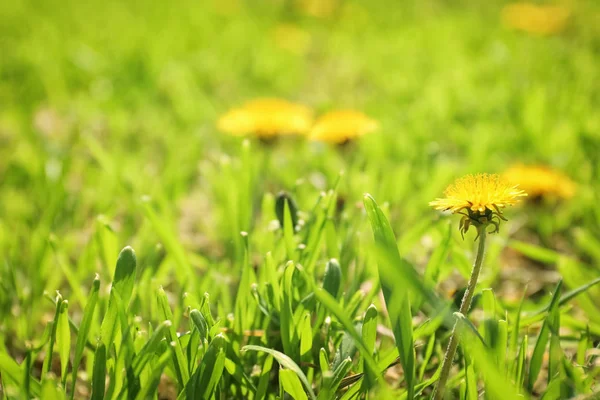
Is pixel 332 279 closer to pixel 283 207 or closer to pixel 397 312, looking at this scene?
pixel 397 312

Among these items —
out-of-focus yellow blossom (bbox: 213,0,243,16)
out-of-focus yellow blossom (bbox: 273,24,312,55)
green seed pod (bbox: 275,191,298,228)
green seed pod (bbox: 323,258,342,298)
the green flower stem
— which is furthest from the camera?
out-of-focus yellow blossom (bbox: 213,0,243,16)

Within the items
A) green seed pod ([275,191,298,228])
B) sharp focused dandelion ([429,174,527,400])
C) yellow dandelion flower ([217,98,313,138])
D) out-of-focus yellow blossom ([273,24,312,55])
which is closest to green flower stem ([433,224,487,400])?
sharp focused dandelion ([429,174,527,400])

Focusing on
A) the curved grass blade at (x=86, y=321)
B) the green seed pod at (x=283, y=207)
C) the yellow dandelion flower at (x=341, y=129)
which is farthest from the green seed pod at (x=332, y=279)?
the yellow dandelion flower at (x=341, y=129)

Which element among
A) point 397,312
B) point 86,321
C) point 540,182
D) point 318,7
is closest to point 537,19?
point 318,7

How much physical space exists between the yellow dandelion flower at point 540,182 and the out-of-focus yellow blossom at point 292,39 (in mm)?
2121

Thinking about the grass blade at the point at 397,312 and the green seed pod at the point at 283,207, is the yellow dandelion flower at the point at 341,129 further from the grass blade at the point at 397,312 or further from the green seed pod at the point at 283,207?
the grass blade at the point at 397,312

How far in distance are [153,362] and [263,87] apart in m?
2.11

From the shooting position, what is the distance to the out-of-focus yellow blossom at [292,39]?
345cm

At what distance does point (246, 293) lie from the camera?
95cm

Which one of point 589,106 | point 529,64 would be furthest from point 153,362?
point 529,64

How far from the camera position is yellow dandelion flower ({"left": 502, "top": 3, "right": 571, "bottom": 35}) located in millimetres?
3510

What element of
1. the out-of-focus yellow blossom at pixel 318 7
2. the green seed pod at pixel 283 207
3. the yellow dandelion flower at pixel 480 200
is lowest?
the green seed pod at pixel 283 207

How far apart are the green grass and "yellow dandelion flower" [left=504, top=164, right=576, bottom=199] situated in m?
0.05

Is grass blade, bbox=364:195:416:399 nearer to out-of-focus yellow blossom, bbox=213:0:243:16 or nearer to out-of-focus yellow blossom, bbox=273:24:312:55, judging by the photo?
out-of-focus yellow blossom, bbox=273:24:312:55
